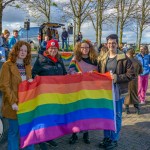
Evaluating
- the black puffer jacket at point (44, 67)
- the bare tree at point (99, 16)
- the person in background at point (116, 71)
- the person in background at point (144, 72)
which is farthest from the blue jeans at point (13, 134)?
the bare tree at point (99, 16)

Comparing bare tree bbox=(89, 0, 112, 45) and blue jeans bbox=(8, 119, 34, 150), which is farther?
bare tree bbox=(89, 0, 112, 45)

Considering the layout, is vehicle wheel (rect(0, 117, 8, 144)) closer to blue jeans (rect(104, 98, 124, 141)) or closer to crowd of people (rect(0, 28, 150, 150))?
crowd of people (rect(0, 28, 150, 150))

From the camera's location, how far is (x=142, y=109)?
7.67 meters

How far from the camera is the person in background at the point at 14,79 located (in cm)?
368

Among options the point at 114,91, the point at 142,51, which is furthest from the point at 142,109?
the point at 114,91

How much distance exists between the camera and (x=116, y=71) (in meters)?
4.46

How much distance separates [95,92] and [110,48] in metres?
0.77

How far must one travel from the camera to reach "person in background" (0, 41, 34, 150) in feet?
12.1

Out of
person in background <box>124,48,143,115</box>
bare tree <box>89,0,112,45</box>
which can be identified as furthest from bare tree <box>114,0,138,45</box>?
person in background <box>124,48,143,115</box>

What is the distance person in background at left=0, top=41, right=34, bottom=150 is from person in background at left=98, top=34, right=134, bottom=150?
133 cm

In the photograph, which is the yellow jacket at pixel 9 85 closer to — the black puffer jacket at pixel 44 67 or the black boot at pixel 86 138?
the black puffer jacket at pixel 44 67

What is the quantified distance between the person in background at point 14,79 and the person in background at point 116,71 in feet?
4.37

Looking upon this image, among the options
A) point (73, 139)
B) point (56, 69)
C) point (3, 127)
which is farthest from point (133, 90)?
point (3, 127)

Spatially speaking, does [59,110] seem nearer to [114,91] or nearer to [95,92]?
[95,92]
